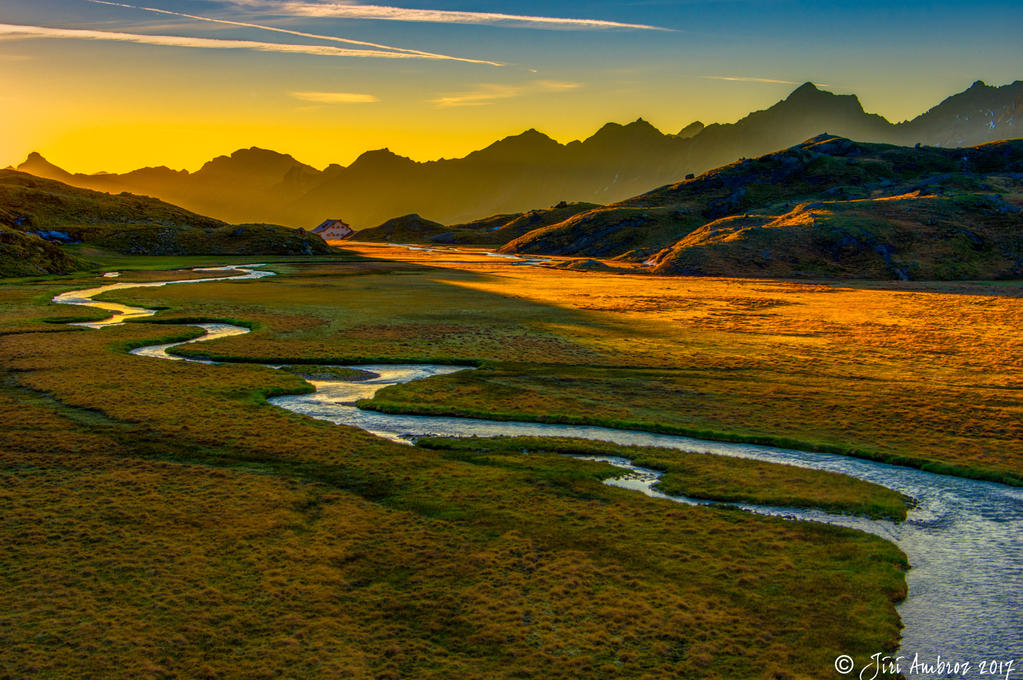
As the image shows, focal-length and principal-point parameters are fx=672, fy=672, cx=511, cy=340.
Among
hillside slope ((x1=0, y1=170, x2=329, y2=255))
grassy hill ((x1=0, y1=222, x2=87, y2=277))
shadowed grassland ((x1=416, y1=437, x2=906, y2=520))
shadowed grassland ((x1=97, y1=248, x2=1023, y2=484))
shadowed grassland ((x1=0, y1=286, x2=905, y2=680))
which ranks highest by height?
hillside slope ((x1=0, y1=170, x2=329, y2=255))

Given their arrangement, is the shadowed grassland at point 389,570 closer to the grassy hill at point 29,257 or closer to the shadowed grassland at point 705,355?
the shadowed grassland at point 705,355

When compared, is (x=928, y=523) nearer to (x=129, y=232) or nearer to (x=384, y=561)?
(x=384, y=561)

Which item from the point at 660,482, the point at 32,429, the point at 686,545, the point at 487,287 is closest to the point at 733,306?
the point at 487,287

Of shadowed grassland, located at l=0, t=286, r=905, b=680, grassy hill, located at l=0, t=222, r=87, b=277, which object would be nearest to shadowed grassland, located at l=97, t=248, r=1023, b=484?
shadowed grassland, located at l=0, t=286, r=905, b=680

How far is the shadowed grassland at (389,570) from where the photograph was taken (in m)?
14.0

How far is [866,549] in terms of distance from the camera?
19.0 m

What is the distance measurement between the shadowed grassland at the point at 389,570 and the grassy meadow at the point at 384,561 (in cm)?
6

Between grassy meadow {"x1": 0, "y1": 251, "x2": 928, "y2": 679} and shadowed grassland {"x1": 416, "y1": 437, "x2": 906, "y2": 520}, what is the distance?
153mm

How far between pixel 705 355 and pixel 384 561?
3362cm

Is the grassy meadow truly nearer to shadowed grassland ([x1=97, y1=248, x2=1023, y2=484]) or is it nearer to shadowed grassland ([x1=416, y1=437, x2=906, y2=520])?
shadowed grassland ([x1=416, y1=437, x2=906, y2=520])

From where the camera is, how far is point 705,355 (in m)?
46.5

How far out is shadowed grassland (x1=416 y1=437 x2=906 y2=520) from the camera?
2259 centimetres

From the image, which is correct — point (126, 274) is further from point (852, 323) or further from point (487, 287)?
point (852, 323)

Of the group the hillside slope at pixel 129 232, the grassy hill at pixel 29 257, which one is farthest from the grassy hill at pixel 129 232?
the grassy hill at pixel 29 257
